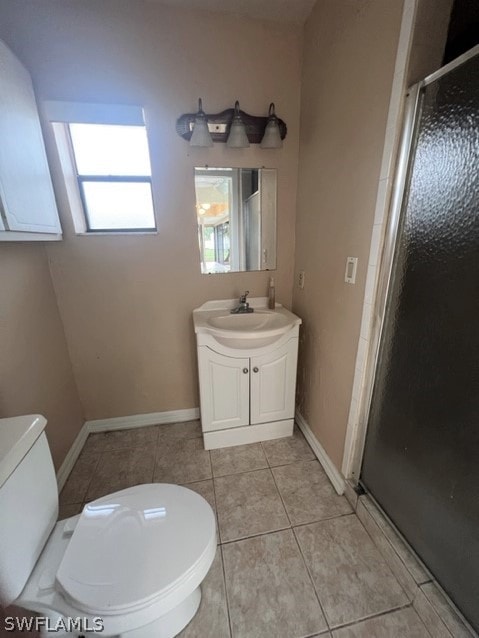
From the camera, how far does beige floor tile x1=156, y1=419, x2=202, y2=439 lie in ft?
6.05

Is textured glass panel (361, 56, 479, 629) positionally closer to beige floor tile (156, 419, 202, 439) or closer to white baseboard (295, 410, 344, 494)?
white baseboard (295, 410, 344, 494)

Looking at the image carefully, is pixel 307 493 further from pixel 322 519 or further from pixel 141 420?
pixel 141 420

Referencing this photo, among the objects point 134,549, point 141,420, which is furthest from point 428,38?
point 141,420

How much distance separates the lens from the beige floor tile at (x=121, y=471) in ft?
4.81

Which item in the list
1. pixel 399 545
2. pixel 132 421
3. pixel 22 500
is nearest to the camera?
pixel 22 500

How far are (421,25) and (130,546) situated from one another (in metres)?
1.84

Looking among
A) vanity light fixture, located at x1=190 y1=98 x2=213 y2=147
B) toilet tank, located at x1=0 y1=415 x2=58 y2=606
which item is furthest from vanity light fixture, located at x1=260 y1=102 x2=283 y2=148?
toilet tank, located at x1=0 y1=415 x2=58 y2=606

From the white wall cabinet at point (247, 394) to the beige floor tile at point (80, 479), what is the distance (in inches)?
27.6

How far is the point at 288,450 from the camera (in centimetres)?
170

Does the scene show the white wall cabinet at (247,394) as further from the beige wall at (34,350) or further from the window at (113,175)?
the window at (113,175)

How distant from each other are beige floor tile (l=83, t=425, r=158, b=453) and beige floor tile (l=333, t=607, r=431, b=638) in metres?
1.32

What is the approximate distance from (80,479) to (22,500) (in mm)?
924

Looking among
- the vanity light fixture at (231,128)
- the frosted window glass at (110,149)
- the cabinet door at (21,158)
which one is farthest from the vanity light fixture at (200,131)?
the cabinet door at (21,158)

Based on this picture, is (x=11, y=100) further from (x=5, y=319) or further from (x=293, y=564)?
(x=293, y=564)
